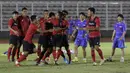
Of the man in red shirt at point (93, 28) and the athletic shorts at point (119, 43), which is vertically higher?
the man in red shirt at point (93, 28)

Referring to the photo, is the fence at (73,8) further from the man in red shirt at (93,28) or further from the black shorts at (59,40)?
the man in red shirt at (93,28)

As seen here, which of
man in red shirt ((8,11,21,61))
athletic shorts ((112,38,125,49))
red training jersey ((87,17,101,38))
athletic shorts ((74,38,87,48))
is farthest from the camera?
athletic shorts ((74,38,87,48))

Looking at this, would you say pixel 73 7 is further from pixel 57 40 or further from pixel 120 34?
pixel 57 40

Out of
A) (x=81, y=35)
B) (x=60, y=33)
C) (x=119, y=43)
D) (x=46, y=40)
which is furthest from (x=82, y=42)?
(x=46, y=40)

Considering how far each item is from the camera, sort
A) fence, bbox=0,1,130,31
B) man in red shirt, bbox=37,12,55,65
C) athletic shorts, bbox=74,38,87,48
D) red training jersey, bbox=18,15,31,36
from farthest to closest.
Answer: fence, bbox=0,1,130,31
athletic shorts, bbox=74,38,87,48
red training jersey, bbox=18,15,31,36
man in red shirt, bbox=37,12,55,65

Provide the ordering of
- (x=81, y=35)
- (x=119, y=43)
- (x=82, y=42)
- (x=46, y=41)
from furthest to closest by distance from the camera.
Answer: (x=81, y=35), (x=82, y=42), (x=119, y=43), (x=46, y=41)

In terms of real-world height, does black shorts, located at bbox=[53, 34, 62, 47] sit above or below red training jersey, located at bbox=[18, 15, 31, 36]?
below

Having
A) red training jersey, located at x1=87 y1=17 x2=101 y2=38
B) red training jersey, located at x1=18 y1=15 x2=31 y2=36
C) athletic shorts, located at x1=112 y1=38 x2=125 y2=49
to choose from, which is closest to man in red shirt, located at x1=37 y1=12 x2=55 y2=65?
red training jersey, located at x1=18 y1=15 x2=31 y2=36

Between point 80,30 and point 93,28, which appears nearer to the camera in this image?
point 93,28

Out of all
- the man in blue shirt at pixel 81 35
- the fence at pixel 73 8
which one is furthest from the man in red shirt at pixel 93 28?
the fence at pixel 73 8

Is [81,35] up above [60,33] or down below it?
below

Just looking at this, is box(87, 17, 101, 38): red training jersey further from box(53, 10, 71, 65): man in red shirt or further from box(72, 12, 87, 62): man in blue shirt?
box(72, 12, 87, 62): man in blue shirt

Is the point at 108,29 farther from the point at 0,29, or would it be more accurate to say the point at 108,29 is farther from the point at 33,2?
the point at 0,29

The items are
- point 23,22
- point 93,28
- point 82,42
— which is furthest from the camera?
point 82,42
